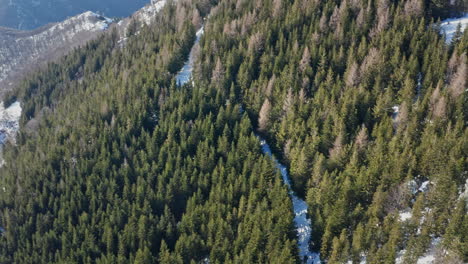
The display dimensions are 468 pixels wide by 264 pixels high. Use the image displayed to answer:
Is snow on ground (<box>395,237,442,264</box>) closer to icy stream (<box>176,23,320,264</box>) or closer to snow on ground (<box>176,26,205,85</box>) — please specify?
icy stream (<box>176,23,320,264</box>)

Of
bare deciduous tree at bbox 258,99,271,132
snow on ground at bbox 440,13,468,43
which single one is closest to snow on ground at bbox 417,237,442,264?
bare deciduous tree at bbox 258,99,271,132

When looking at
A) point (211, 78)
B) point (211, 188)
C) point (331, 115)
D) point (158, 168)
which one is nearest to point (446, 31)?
point (331, 115)

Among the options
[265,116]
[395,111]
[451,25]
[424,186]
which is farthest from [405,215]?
[451,25]

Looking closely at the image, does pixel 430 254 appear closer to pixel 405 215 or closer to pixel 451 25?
pixel 405 215

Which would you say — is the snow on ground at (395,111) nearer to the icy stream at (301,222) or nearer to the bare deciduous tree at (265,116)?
the icy stream at (301,222)

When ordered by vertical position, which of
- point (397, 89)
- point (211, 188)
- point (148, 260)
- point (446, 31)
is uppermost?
point (446, 31)

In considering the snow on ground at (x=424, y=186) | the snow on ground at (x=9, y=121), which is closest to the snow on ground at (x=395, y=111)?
the snow on ground at (x=424, y=186)

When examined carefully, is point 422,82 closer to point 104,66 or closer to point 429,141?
point 429,141
